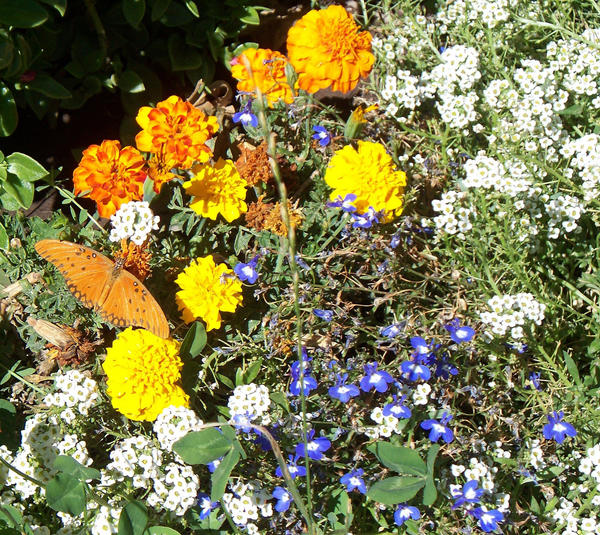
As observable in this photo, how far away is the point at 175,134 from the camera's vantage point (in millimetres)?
2451

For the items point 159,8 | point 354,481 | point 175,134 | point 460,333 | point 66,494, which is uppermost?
point 159,8

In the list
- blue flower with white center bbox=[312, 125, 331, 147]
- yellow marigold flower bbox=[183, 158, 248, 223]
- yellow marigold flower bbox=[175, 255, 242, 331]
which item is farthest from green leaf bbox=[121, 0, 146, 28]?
yellow marigold flower bbox=[175, 255, 242, 331]

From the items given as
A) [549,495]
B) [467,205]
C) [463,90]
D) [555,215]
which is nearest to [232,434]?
[549,495]

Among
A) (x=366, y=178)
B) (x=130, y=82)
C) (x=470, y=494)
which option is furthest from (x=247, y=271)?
(x=130, y=82)

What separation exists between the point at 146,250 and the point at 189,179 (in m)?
0.34

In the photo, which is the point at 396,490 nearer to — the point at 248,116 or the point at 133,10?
the point at 248,116

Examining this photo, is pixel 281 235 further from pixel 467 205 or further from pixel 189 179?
pixel 467 205

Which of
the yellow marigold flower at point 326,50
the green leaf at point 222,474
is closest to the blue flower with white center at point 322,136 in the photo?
the yellow marigold flower at point 326,50

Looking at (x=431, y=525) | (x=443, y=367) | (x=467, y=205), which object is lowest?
(x=431, y=525)

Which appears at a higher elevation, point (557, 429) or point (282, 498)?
point (557, 429)

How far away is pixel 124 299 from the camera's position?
2.24m

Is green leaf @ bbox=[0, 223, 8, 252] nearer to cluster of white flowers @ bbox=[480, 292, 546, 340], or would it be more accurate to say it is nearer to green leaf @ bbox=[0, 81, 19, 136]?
green leaf @ bbox=[0, 81, 19, 136]

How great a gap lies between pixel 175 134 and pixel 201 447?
1064 mm

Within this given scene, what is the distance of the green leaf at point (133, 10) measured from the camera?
2746 mm
